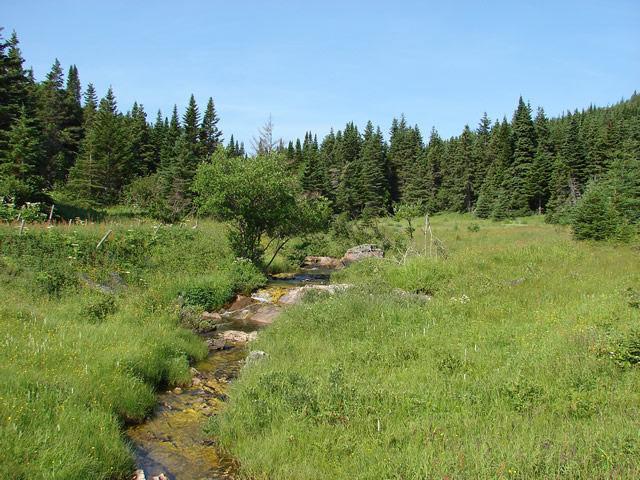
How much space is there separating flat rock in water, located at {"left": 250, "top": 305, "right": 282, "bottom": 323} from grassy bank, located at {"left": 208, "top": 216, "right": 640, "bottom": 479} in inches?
144

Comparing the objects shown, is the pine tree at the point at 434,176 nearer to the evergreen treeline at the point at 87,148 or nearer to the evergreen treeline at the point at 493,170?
the evergreen treeline at the point at 493,170

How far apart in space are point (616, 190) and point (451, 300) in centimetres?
2974

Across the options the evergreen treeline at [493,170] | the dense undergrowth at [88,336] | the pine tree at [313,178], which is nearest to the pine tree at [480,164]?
the evergreen treeline at [493,170]

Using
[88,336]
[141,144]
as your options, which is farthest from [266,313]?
[141,144]

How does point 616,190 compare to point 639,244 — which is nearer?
point 639,244

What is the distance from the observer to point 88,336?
27.7 ft

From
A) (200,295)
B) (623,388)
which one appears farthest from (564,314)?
(200,295)

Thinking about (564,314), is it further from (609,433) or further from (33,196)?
(33,196)

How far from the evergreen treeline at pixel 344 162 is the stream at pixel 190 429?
23642 mm

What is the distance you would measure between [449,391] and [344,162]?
75.1 meters

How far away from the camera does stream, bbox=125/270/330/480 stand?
5.65m

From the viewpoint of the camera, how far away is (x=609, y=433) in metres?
4.32

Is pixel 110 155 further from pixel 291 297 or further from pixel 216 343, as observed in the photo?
pixel 216 343

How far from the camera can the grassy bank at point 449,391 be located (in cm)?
428
